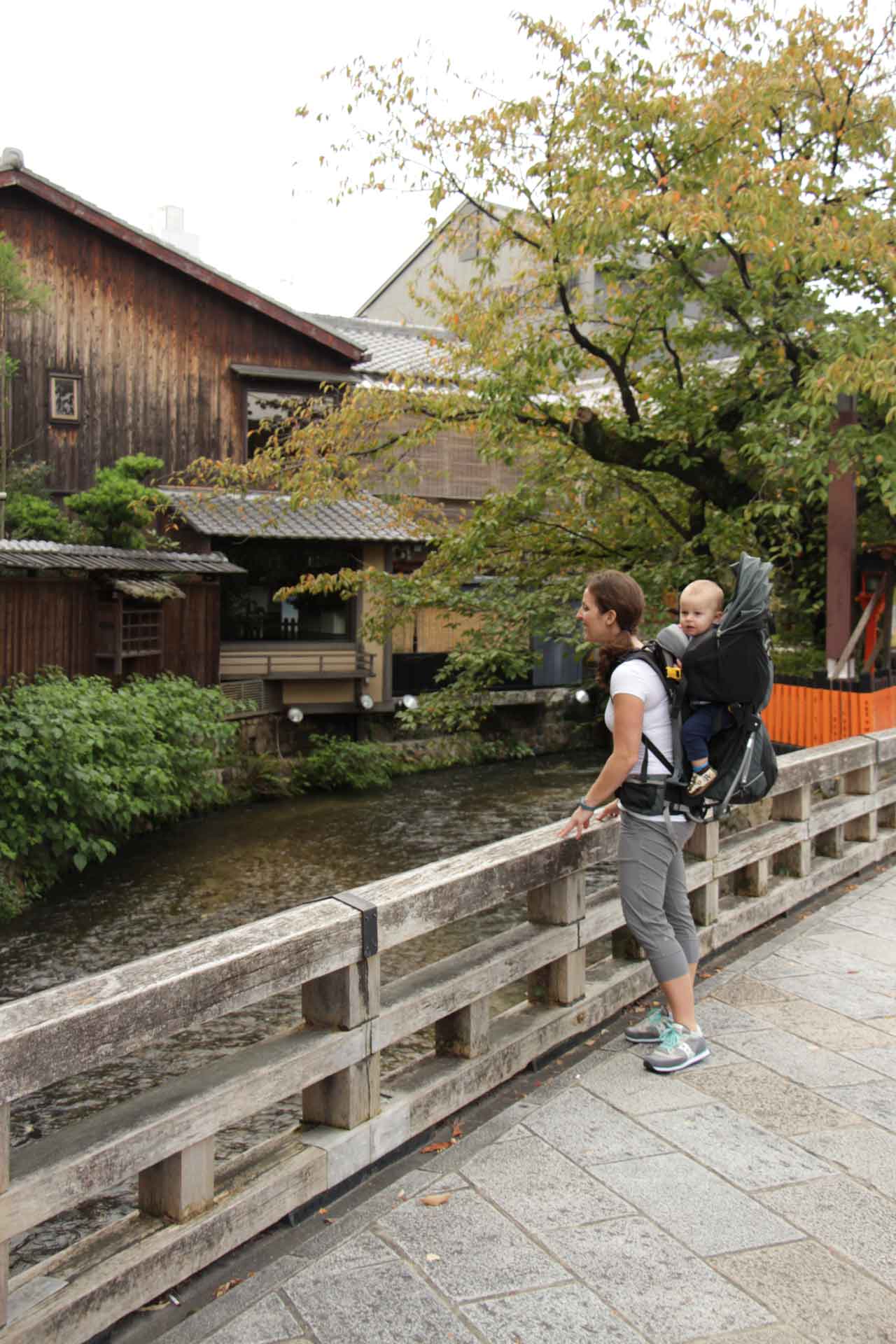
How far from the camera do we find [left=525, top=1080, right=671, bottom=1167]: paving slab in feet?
12.4

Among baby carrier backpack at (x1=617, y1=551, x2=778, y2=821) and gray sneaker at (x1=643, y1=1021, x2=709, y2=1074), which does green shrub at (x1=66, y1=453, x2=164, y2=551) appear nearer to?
baby carrier backpack at (x1=617, y1=551, x2=778, y2=821)

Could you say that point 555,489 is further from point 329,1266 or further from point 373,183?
point 329,1266

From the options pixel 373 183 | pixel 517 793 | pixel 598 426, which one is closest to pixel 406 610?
pixel 598 426

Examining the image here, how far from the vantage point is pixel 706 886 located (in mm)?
5730

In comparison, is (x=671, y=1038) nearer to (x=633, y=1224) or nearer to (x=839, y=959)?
(x=633, y=1224)

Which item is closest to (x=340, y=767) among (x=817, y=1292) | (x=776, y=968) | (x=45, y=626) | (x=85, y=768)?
(x=45, y=626)

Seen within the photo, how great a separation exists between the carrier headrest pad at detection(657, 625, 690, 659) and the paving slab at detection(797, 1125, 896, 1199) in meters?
1.73

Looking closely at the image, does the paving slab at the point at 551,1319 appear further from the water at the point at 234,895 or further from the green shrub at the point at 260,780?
the green shrub at the point at 260,780

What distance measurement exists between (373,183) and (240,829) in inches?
379

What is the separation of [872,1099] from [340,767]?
54.0ft

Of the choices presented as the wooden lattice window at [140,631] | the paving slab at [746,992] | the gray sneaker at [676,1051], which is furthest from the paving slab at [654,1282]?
the wooden lattice window at [140,631]

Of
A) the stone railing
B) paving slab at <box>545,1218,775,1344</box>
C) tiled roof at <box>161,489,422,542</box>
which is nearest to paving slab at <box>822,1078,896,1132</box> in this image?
the stone railing

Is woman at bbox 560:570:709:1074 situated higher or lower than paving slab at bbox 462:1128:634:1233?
higher

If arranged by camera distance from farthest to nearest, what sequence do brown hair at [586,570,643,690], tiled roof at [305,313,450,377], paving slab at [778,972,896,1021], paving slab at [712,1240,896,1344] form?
tiled roof at [305,313,450,377] < paving slab at [778,972,896,1021] < brown hair at [586,570,643,690] < paving slab at [712,1240,896,1344]
